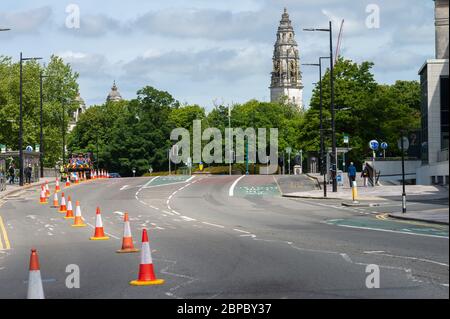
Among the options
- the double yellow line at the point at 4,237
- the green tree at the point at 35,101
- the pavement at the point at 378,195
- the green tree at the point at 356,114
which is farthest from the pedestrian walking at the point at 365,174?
the green tree at the point at 35,101

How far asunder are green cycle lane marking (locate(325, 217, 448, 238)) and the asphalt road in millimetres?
34

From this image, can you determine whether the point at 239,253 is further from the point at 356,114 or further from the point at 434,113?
the point at 356,114

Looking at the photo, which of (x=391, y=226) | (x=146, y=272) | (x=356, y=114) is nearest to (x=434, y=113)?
(x=356, y=114)

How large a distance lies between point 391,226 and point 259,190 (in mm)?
28121

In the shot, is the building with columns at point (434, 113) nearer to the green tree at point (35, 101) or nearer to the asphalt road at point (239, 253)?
the asphalt road at point (239, 253)

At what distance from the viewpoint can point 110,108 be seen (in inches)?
6220

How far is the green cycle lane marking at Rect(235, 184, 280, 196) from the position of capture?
168 feet

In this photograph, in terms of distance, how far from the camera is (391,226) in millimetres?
26406

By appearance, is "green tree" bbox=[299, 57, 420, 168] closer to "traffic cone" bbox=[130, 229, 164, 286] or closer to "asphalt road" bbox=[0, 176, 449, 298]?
"asphalt road" bbox=[0, 176, 449, 298]

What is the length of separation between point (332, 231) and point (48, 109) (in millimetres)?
81531

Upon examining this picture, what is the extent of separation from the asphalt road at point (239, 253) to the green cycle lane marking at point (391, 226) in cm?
3

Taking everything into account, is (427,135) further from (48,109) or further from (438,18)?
(48,109)

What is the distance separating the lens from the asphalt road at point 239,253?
43.1ft
